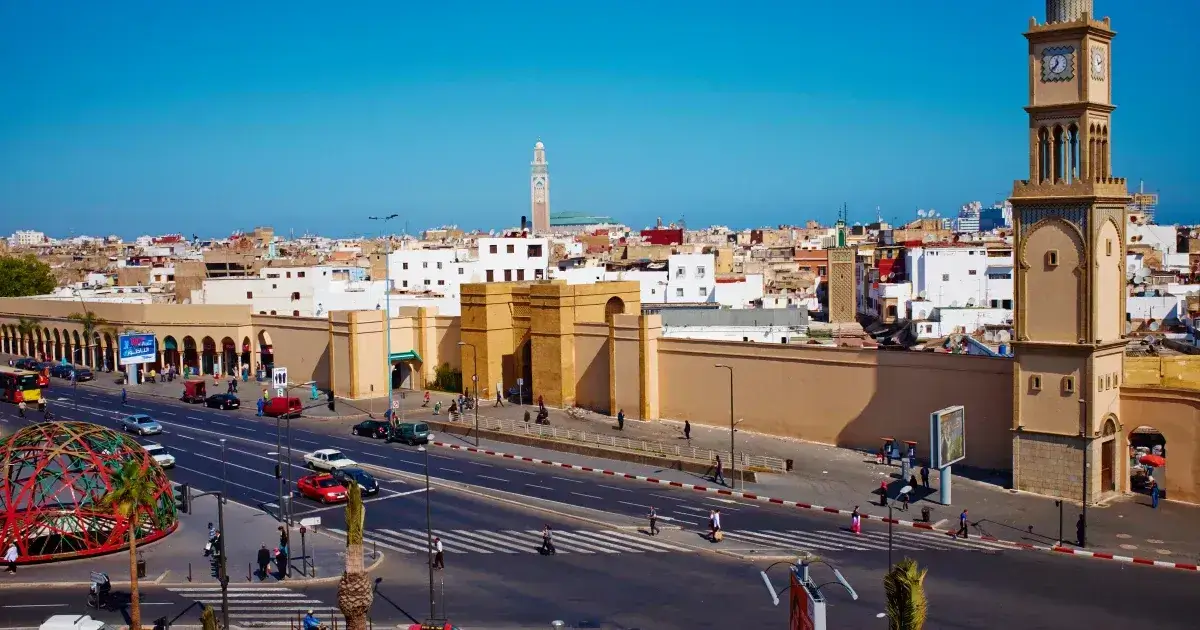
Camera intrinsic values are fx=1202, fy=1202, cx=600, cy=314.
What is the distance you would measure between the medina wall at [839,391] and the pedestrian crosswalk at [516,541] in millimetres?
Result: 13303

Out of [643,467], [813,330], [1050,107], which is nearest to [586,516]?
Answer: [643,467]

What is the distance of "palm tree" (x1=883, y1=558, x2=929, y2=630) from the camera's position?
14.3 meters

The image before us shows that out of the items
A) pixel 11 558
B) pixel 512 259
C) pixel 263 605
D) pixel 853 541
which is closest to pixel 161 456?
pixel 11 558

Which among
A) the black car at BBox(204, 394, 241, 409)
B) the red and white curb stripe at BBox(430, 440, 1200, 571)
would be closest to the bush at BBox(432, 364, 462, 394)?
the black car at BBox(204, 394, 241, 409)

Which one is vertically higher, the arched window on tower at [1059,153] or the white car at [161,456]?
the arched window on tower at [1059,153]

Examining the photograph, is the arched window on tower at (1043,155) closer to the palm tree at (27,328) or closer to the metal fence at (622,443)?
the metal fence at (622,443)

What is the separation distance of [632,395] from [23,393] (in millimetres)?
31161

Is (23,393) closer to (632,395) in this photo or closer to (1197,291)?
(632,395)

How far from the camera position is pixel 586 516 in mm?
36312

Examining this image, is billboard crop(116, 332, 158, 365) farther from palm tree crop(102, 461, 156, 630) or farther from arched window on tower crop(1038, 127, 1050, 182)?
arched window on tower crop(1038, 127, 1050, 182)

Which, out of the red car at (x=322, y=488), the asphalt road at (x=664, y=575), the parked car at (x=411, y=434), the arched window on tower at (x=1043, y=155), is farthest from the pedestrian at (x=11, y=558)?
the arched window on tower at (x=1043, y=155)

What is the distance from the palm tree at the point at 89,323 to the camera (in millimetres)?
74125

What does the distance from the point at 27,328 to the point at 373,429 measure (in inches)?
1692

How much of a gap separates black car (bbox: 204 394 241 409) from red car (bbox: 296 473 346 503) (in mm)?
20518
